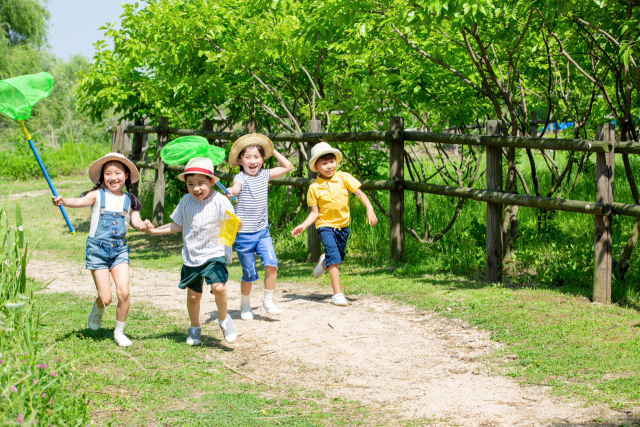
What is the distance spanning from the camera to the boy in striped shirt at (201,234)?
4676 millimetres

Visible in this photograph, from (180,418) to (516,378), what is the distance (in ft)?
6.76

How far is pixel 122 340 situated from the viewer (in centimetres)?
475

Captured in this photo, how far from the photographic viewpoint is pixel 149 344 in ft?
15.8

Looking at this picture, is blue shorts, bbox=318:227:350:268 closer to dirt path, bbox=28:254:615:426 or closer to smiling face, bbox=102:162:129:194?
dirt path, bbox=28:254:615:426

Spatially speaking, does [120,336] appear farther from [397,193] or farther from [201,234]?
[397,193]

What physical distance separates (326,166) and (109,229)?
6.90 feet

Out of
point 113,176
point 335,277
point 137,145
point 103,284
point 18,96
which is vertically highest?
point 137,145

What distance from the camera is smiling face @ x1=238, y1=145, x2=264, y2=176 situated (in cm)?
568

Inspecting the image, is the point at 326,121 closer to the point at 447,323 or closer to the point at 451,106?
the point at 451,106

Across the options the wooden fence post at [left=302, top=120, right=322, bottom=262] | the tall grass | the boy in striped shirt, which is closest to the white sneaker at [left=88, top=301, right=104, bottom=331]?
the boy in striped shirt

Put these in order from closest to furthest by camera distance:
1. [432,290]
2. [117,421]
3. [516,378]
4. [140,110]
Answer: [117,421] < [516,378] < [432,290] < [140,110]

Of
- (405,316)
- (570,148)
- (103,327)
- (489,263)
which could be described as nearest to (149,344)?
(103,327)

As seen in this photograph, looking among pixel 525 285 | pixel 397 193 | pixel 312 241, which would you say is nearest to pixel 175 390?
pixel 525 285

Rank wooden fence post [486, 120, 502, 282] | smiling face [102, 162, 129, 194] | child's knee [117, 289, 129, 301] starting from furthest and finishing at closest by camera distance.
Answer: wooden fence post [486, 120, 502, 282] → smiling face [102, 162, 129, 194] → child's knee [117, 289, 129, 301]
